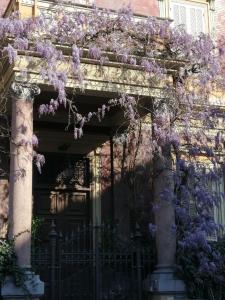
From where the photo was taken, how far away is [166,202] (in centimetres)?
1181

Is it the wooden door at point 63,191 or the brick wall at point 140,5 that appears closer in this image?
the wooden door at point 63,191

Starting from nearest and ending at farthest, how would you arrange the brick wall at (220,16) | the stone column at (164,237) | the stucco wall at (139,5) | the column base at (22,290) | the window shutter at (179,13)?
the column base at (22,290) → the stone column at (164,237) → the stucco wall at (139,5) → the window shutter at (179,13) → the brick wall at (220,16)

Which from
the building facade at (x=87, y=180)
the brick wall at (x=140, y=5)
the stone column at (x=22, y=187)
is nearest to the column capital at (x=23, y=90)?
the stone column at (x=22, y=187)

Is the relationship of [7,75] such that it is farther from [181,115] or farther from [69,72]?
[181,115]

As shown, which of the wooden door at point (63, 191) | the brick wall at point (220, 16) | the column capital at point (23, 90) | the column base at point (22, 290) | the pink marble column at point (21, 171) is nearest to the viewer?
the column base at point (22, 290)

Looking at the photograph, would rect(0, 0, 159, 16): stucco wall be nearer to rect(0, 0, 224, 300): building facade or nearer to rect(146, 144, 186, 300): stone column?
rect(0, 0, 224, 300): building facade

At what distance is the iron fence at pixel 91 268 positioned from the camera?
37.0ft

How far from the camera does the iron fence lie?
11289 mm

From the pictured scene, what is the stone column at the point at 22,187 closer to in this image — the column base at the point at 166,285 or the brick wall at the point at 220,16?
the column base at the point at 166,285

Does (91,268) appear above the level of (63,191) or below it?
below

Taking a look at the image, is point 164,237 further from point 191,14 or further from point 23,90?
point 191,14

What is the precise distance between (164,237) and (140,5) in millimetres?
7259

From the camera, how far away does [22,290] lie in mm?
10227

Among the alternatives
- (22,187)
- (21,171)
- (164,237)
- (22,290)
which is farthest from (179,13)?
(22,290)
